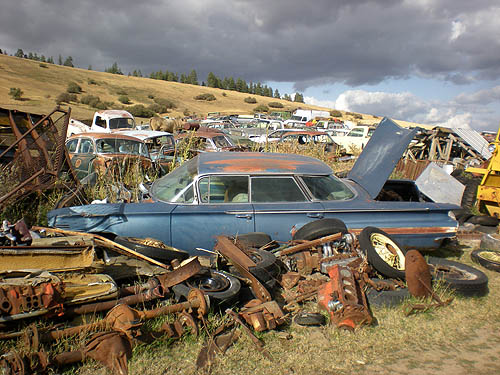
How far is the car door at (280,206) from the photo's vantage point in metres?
4.70

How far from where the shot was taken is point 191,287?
3.59 metres

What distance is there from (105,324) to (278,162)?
3.10m

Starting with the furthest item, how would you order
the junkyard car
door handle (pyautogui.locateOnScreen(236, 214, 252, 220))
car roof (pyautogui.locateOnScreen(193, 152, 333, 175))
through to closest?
the junkyard car < car roof (pyautogui.locateOnScreen(193, 152, 333, 175)) < door handle (pyautogui.locateOnScreen(236, 214, 252, 220))

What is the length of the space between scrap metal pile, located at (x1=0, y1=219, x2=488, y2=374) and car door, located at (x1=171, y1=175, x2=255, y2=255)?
0.21 metres

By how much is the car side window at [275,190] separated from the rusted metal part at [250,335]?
5.62ft

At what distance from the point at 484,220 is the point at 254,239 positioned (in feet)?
17.6

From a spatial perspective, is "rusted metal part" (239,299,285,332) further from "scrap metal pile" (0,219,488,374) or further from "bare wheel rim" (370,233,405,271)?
"bare wheel rim" (370,233,405,271)

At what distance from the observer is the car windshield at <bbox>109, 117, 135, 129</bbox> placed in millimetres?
17812

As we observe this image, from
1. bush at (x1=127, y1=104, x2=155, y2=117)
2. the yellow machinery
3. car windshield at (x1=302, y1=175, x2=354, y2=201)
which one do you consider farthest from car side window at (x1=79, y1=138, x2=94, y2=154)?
bush at (x1=127, y1=104, x2=155, y2=117)

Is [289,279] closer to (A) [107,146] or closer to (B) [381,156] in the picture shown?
(B) [381,156]

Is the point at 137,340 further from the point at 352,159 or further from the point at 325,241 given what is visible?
the point at 352,159

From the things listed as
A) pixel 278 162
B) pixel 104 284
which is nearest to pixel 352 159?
pixel 278 162

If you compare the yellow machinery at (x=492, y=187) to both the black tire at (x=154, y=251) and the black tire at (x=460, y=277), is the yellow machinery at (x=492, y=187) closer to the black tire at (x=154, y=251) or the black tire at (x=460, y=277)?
the black tire at (x=460, y=277)

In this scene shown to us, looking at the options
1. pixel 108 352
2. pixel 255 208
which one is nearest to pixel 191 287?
pixel 108 352
